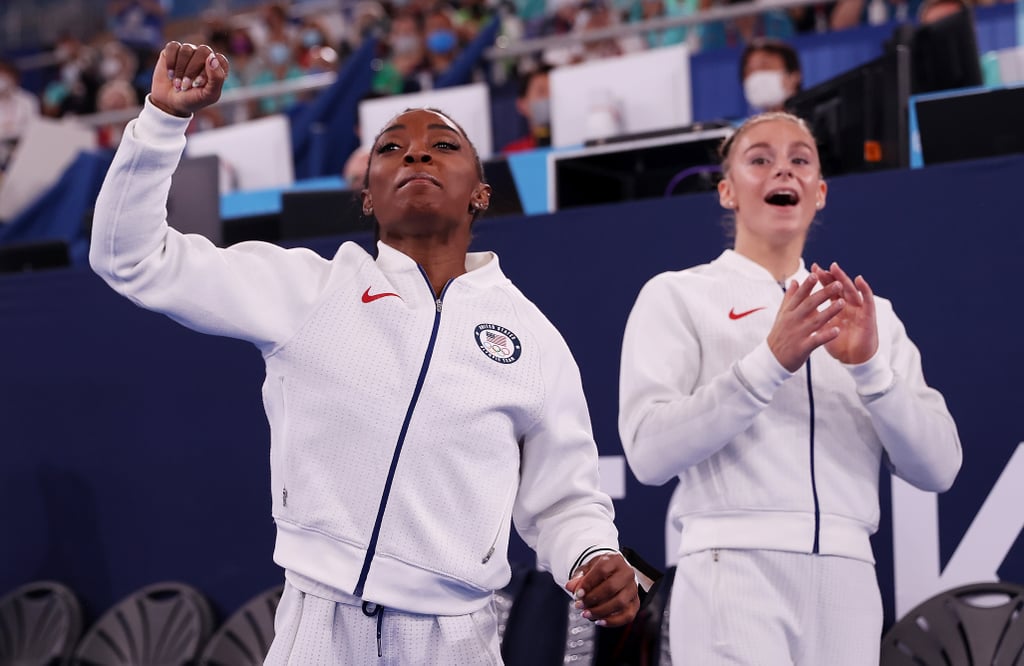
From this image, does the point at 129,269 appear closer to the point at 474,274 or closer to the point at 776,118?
the point at 474,274

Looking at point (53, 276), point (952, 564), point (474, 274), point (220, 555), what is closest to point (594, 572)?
point (474, 274)

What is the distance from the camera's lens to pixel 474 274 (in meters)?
2.12

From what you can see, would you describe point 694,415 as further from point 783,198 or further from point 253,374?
point 253,374

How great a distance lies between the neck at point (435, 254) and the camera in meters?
2.12

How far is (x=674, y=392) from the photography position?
2.36 meters

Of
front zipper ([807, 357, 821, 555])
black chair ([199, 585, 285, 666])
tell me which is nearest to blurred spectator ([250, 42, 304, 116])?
black chair ([199, 585, 285, 666])

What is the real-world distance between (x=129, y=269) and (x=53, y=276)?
262 cm

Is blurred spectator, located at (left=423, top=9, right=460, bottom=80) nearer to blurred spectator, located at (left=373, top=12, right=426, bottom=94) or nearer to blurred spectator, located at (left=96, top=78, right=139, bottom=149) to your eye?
blurred spectator, located at (left=373, top=12, right=426, bottom=94)

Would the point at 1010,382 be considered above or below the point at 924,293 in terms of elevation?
below

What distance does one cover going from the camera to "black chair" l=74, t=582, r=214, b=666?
3.86 m

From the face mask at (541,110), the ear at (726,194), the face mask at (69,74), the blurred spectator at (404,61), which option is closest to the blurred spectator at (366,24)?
the blurred spectator at (404,61)

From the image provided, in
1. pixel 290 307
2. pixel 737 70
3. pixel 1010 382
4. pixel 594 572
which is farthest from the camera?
pixel 737 70

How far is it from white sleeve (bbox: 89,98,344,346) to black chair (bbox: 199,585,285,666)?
1992mm

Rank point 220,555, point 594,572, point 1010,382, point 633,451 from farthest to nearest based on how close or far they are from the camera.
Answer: point 220,555
point 1010,382
point 633,451
point 594,572
